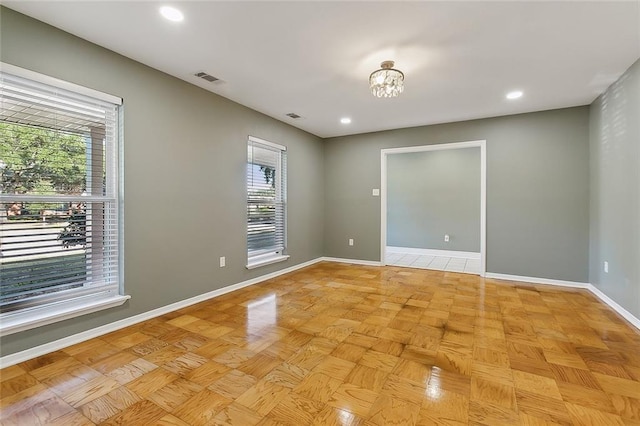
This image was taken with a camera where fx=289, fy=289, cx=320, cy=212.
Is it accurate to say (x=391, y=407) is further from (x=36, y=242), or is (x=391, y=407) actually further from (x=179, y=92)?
(x=179, y=92)

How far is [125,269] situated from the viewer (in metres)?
2.56

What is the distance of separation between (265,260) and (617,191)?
164 inches

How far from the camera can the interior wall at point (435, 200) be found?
607cm

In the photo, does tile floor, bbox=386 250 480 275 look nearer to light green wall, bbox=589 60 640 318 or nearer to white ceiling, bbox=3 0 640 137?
light green wall, bbox=589 60 640 318

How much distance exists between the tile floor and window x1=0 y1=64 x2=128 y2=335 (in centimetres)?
437

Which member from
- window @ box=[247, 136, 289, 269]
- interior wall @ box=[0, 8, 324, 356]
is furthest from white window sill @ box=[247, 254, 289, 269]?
interior wall @ box=[0, 8, 324, 356]

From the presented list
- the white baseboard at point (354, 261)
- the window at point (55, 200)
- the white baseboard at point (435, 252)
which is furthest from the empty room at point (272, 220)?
the white baseboard at point (435, 252)

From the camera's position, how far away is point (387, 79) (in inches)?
Result: 103

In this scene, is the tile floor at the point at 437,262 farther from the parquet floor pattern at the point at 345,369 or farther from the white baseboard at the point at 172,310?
the parquet floor pattern at the point at 345,369

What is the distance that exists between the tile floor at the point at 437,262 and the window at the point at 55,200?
14.4 ft

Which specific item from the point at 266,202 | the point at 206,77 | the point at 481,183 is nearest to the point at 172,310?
the point at 266,202

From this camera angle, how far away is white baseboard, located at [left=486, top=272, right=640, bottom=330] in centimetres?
269

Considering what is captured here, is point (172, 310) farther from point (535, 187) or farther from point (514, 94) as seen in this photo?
point (535, 187)

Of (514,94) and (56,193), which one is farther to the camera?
(514,94)
